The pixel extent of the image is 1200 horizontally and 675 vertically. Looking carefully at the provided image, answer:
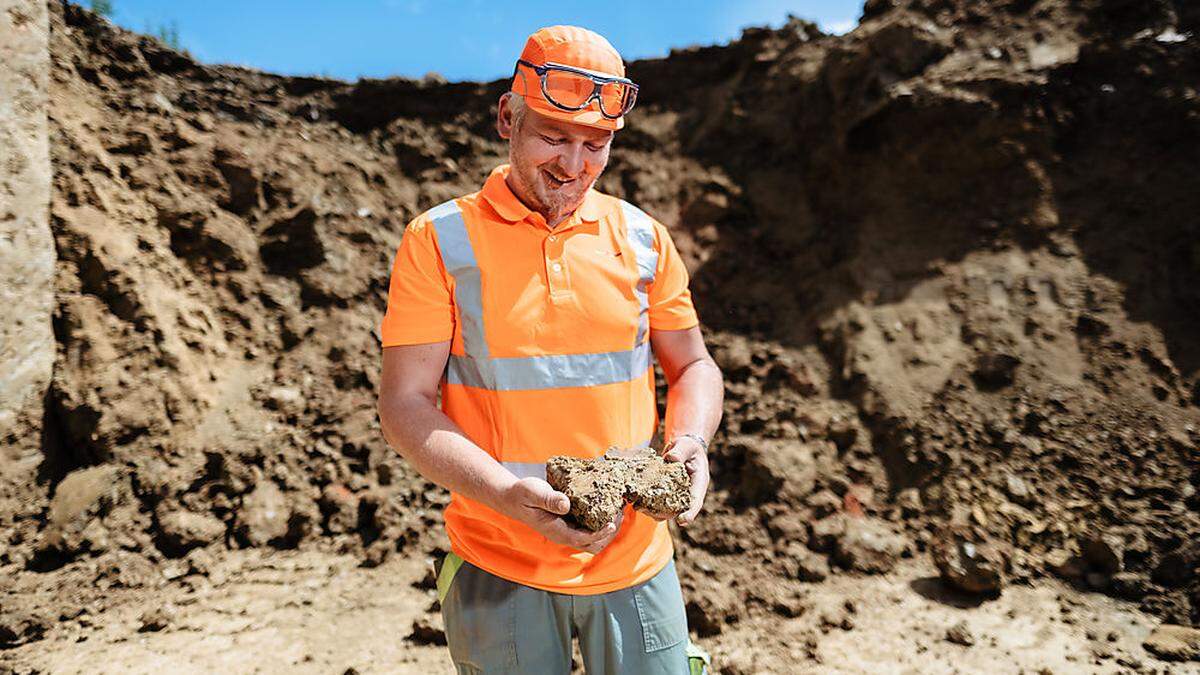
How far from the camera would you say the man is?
1.96m

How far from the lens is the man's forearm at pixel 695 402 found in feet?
7.22

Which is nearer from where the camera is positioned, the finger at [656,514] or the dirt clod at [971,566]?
the finger at [656,514]

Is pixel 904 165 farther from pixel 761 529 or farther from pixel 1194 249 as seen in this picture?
pixel 761 529

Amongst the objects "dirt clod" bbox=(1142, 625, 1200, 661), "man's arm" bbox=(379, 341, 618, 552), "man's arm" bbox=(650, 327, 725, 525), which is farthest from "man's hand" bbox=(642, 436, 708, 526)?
"dirt clod" bbox=(1142, 625, 1200, 661)

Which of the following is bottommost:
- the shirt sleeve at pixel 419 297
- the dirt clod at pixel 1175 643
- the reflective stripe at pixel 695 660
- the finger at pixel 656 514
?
the dirt clod at pixel 1175 643

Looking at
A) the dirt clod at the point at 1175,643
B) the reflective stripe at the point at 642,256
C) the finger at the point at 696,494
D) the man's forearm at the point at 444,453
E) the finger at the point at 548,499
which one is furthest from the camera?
the dirt clod at the point at 1175,643

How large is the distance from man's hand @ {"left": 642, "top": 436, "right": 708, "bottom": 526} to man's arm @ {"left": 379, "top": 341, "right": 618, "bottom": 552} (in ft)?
0.71

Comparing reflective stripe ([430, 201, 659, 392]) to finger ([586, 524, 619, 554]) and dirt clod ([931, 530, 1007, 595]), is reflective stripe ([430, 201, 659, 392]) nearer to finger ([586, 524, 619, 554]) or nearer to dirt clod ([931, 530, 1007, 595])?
finger ([586, 524, 619, 554])

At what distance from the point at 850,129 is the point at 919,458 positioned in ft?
9.78

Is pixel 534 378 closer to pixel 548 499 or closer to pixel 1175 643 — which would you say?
pixel 548 499

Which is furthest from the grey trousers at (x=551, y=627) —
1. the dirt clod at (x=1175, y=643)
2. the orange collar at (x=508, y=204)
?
the dirt clod at (x=1175, y=643)

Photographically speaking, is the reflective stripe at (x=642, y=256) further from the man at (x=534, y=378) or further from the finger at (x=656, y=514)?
the finger at (x=656, y=514)

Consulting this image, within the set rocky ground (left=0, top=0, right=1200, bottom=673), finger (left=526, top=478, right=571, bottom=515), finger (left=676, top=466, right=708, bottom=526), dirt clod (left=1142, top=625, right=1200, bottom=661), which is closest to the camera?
finger (left=526, top=478, right=571, bottom=515)

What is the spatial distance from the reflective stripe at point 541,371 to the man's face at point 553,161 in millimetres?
427
